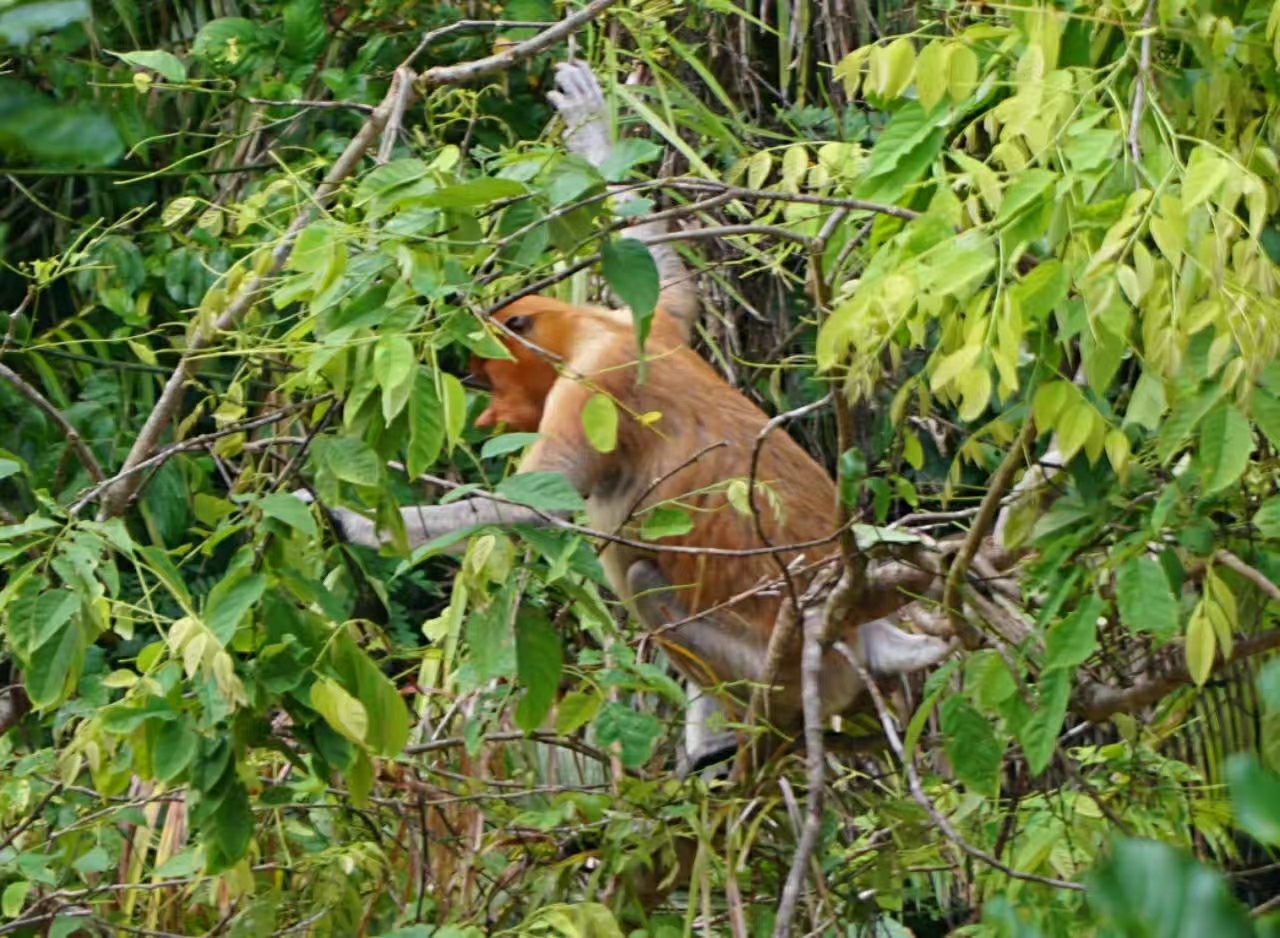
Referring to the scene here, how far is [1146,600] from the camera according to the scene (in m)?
2.14

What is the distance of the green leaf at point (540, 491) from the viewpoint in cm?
232

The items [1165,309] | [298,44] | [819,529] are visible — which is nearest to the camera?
[1165,309]

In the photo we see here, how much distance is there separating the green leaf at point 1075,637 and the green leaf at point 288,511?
36.9 inches

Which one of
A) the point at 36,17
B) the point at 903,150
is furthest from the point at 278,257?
the point at 36,17

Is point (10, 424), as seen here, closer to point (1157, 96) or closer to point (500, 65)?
point (500, 65)

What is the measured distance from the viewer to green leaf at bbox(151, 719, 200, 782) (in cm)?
225

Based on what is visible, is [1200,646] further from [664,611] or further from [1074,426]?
Answer: [664,611]

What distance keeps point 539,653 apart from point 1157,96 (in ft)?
3.46

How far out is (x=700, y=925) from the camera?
3.24m

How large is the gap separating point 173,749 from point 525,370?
219 cm

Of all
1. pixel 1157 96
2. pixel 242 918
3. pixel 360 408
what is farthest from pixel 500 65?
pixel 242 918

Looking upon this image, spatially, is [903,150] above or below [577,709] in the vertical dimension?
above

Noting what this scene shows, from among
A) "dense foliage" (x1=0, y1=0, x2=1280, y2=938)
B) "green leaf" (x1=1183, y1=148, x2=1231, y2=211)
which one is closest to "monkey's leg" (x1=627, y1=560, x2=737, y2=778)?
"dense foliage" (x1=0, y1=0, x2=1280, y2=938)

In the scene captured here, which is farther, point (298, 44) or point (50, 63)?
point (298, 44)
